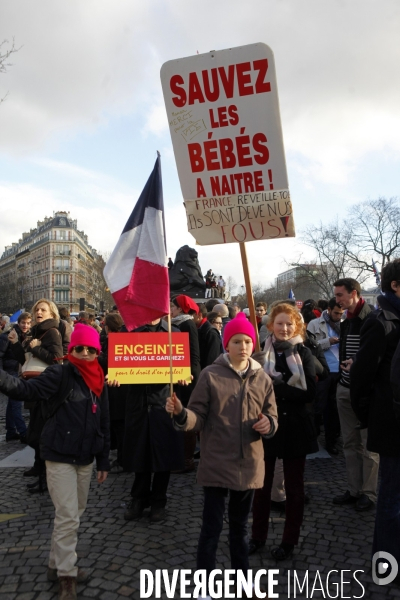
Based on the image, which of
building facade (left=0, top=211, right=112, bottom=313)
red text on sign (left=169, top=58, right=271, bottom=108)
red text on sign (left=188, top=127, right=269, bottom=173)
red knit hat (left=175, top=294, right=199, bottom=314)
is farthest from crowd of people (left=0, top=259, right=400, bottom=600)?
building facade (left=0, top=211, right=112, bottom=313)

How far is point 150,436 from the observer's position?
4.48 m

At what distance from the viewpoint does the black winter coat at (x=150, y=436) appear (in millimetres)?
Result: 4438

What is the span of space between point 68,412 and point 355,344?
2795mm

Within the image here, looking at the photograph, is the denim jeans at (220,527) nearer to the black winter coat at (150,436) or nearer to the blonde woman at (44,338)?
the black winter coat at (150,436)

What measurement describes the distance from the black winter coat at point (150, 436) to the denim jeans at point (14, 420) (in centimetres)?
352

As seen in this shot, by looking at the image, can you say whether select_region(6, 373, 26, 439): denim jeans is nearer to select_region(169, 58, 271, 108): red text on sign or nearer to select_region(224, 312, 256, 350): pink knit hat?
select_region(169, 58, 271, 108): red text on sign

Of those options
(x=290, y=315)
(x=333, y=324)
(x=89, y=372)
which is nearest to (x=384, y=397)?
(x=290, y=315)

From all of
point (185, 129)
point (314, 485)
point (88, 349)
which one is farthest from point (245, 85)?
point (314, 485)

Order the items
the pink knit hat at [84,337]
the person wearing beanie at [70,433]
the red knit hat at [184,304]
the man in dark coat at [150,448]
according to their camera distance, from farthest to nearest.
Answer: the red knit hat at [184,304] → the man in dark coat at [150,448] → the pink knit hat at [84,337] → the person wearing beanie at [70,433]

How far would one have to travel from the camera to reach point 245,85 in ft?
13.5

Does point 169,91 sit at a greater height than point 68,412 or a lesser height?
greater

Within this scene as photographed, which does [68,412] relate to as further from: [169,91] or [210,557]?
[169,91]

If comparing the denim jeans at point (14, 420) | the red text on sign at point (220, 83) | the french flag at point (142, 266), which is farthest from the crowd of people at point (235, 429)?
the denim jeans at point (14, 420)

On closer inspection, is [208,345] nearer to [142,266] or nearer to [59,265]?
[142,266]
